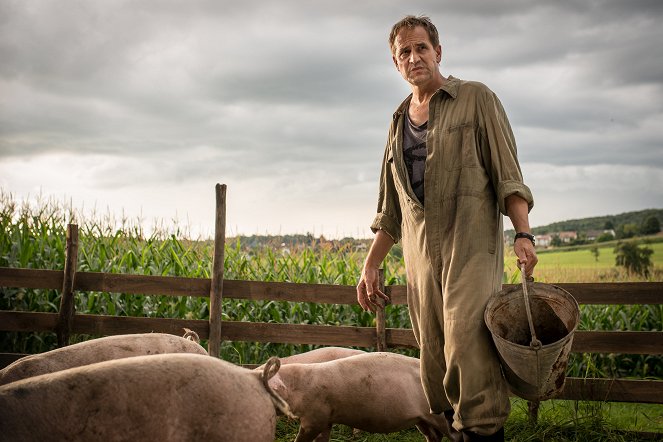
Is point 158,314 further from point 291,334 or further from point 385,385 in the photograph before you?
point 385,385

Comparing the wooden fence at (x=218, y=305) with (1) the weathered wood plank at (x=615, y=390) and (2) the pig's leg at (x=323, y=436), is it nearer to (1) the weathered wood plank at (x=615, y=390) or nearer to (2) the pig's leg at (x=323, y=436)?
(1) the weathered wood plank at (x=615, y=390)

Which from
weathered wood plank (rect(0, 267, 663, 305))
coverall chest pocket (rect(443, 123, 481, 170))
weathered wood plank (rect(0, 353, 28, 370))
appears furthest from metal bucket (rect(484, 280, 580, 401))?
weathered wood plank (rect(0, 353, 28, 370))

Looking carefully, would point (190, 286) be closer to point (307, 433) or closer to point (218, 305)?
point (218, 305)

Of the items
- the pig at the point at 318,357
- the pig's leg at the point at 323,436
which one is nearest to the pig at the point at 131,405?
the pig's leg at the point at 323,436

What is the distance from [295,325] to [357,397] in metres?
1.77

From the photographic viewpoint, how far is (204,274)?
752 cm

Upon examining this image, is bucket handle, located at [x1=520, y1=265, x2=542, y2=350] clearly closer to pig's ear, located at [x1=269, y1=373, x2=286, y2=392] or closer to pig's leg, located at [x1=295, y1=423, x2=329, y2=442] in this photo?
pig's ear, located at [x1=269, y1=373, x2=286, y2=392]

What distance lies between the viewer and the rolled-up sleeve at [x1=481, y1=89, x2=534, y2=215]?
108 inches

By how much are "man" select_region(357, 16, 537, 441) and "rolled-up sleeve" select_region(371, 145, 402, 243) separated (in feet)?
0.58

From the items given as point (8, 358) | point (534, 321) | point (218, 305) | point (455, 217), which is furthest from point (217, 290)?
point (534, 321)

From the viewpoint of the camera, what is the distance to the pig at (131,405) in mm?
1824

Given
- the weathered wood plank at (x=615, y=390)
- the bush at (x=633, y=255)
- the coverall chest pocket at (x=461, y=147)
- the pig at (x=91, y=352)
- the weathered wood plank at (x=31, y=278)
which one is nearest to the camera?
the coverall chest pocket at (x=461, y=147)

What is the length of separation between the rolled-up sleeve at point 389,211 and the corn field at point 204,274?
3.27 metres

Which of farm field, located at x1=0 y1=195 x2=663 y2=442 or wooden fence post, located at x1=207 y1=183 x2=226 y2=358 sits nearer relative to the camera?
wooden fence post, located at x1=207 y1=183 x2=226 y2=358
